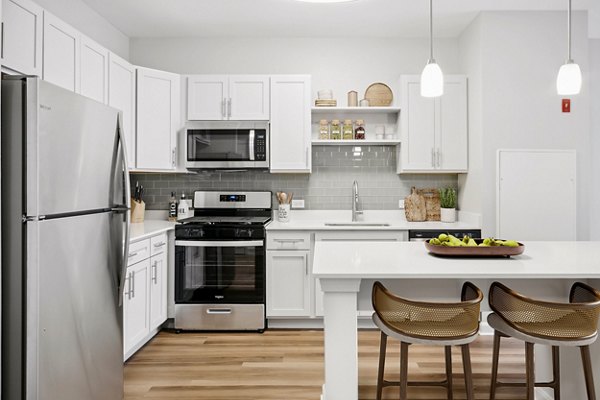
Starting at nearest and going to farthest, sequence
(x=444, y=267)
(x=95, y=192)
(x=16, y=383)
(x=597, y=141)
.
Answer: (x=16, y=383) → (x=444, y=267) → (x=95, y=192) → (x=597, y=141)

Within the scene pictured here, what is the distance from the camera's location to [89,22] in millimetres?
3645

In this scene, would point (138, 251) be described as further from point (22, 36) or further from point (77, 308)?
point (22, 36)

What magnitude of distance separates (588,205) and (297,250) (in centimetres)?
253

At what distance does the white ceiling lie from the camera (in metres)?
3.60

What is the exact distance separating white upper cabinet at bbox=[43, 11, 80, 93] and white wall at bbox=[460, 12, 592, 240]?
3.17m

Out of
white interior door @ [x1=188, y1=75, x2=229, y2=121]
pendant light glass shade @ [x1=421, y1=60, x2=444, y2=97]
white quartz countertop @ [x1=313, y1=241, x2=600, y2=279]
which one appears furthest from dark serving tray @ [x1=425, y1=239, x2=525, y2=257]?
white interior door @ [x1=188, y1=75, x2=229, y2=121]

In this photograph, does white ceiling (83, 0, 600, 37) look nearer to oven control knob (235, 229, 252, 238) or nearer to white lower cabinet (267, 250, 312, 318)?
oven control knob (235, 229, 252, 238)

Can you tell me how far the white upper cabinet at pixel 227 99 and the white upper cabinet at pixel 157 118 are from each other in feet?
0.53

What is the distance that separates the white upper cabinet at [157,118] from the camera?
3.83 m

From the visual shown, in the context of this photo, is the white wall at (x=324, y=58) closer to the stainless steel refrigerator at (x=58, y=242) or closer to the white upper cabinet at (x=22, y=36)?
the white upper cabinet at (x=22, y=36)

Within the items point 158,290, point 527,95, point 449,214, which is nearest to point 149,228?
point 158,290

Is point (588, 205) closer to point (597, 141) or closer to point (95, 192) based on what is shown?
point (597, 141)

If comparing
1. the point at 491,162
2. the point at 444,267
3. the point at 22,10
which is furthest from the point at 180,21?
the point at 444,267

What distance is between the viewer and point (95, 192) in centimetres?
212
